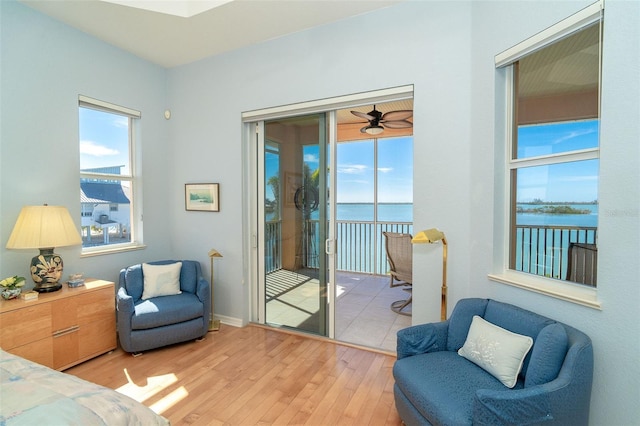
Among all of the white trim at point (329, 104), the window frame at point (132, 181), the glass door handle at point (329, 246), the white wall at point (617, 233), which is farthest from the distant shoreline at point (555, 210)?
the window frame at point (132, 181)

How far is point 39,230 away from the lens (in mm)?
2400

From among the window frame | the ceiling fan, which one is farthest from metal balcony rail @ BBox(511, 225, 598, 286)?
the window frame

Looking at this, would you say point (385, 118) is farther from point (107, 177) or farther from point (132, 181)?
point (107, 177)

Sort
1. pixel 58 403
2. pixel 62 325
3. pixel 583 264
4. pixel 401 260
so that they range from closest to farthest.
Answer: pixel 58 403 < pixel 583 264 < pixel 62 325 < pixel 401 260

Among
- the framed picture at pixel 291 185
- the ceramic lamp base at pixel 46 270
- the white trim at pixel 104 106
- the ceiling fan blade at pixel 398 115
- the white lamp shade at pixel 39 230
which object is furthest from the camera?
the ceiling fan blade at pixel 398 115

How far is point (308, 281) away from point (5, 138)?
3082 mm

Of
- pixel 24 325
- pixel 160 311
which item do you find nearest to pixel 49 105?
pixel 24 325

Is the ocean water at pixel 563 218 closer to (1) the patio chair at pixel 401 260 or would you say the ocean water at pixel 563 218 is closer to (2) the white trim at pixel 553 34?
(2) the white trim at pixel 553 34

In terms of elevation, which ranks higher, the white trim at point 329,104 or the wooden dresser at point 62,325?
the white trim at point 329,104

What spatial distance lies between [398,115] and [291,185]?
66.9 inches

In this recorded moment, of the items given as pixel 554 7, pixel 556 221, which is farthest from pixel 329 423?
pixel 554 7

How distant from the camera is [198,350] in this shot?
2.89 metres

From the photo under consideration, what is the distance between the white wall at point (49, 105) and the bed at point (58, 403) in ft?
6.27

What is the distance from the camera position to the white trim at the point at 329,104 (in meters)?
2.65
